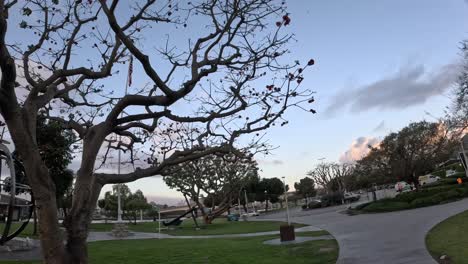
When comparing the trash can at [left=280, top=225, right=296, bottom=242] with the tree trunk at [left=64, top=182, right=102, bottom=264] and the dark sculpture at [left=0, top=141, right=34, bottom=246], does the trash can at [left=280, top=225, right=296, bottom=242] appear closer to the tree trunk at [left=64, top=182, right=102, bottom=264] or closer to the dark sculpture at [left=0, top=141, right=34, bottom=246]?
the tree trunk at [left=64, top=182, right=102, bottom=264]

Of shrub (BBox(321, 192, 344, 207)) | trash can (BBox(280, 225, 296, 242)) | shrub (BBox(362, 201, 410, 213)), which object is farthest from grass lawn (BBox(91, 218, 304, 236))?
shrub (BBox(321, 192, 344, 207))

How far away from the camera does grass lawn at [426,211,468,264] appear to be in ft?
39.1

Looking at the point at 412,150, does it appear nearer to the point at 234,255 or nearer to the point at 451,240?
the point at 451,240

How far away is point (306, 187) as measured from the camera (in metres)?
98.6

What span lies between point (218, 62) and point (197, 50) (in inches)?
22.1

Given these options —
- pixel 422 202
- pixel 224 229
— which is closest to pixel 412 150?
pixel 422 202

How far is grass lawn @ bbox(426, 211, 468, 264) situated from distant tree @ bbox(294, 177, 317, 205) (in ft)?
261

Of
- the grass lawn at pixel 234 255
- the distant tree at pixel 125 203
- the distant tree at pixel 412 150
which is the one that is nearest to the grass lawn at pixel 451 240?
the grass lawn at pixel 234 255

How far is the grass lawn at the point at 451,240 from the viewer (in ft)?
39.1

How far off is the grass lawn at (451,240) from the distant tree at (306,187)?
79546 mm

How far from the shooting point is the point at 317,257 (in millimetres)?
15062

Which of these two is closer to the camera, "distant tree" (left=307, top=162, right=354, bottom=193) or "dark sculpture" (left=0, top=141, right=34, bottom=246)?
"dark sculpture" (left=0, top=141, right=34, bottom=246)

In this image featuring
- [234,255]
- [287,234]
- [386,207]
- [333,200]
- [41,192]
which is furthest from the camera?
[333,200]

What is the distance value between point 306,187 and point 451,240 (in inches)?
3352
